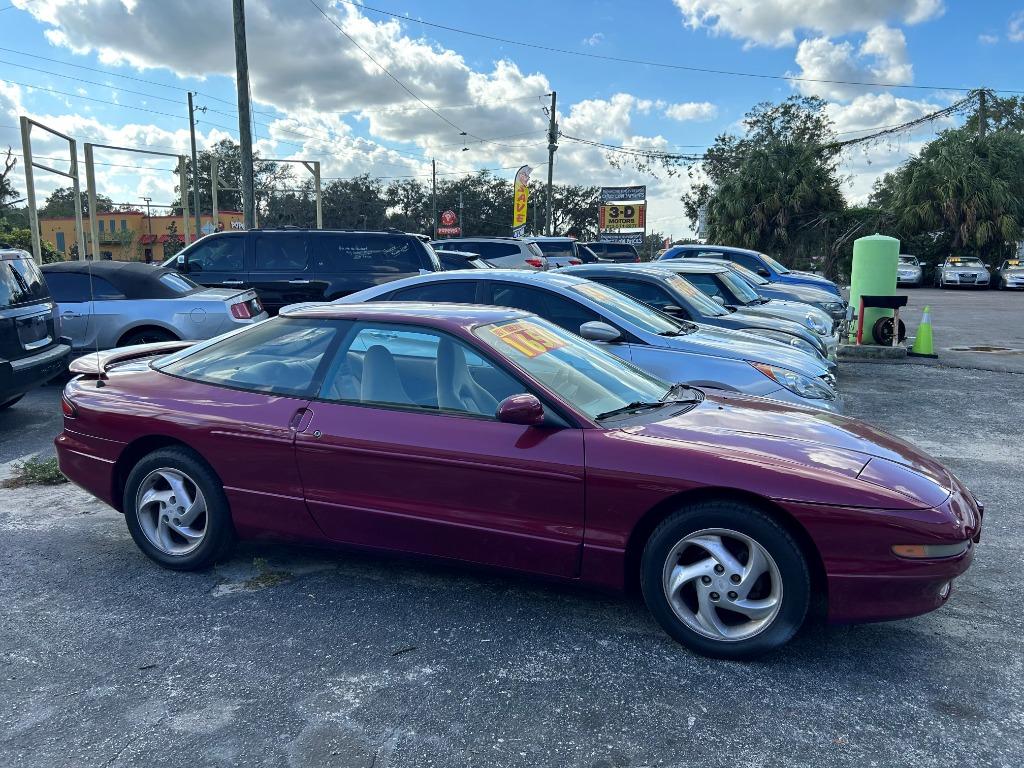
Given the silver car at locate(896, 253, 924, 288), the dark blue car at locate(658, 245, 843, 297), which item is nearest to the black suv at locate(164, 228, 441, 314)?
the dark blue car at locate(658, 245, 843, 297)

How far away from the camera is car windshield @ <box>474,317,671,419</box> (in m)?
3.78

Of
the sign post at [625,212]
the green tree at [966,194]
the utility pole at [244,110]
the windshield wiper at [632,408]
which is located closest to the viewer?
the windshield wiper at [632,408]

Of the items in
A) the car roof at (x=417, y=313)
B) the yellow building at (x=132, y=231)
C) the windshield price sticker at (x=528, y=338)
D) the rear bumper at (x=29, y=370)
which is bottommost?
the rear bumper at (x=29, y=370)

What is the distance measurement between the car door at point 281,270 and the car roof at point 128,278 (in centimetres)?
225

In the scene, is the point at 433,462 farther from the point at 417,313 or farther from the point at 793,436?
the point at 793,436

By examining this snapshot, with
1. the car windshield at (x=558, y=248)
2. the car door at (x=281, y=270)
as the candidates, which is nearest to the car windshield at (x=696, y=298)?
the car door at (x=281, y=270)

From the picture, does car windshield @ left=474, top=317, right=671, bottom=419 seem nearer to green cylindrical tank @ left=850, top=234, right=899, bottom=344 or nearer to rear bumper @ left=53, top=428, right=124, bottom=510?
rear bumper @ left=53, top=428, right=124, bottom=510

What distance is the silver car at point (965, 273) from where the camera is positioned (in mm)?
32875

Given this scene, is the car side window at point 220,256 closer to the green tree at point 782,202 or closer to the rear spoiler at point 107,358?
the rear spoiler at point 107,358

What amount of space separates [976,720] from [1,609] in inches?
163

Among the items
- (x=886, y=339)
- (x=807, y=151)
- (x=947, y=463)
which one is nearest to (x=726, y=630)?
(x=947, y=463)

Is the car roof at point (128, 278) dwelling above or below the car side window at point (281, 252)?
below

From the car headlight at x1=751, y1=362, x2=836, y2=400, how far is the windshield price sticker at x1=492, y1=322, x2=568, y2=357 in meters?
2.43

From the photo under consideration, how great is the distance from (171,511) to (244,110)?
555 inches
